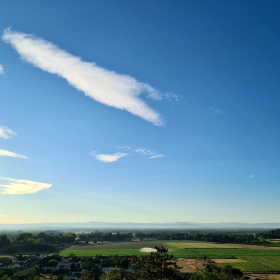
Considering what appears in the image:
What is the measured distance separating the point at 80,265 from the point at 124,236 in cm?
11146

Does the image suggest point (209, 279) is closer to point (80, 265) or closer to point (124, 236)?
point (80, 265)

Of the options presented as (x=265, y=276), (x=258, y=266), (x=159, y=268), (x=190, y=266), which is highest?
(x=159, y=268)

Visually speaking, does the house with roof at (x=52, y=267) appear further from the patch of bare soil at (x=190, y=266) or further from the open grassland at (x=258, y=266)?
the open grassland at (x=258, y=266)

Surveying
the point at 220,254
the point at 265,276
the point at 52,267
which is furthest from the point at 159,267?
the point at 220,254

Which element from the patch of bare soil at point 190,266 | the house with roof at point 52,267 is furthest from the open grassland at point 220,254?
the house with roof at point 52,267

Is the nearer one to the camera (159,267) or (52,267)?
(159,267)

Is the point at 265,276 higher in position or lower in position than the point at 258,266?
higher

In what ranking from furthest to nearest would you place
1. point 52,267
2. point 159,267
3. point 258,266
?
1. point 258,266
2. point 52,267
3. point 159,267

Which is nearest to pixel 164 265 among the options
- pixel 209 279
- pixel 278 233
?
pixel 209 279

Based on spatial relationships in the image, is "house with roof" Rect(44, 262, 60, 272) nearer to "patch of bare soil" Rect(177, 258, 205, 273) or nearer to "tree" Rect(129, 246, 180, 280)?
"patch of bare soil" Rect(177, 258, 205, 273)

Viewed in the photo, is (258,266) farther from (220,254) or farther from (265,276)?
(220,254)

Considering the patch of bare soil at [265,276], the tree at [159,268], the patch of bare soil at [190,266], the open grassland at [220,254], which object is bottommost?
the open grassland at [220,254]

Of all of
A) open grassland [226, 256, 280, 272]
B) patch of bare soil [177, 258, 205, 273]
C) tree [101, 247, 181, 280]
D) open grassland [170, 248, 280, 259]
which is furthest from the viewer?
open grassland [170, 248, 280, 259]

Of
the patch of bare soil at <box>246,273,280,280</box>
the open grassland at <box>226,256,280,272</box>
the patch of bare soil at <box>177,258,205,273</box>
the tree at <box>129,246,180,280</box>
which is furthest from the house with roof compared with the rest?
the tree at <box>129,246,180,280</box>
